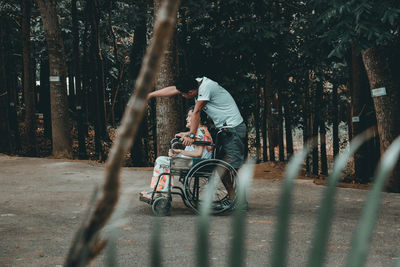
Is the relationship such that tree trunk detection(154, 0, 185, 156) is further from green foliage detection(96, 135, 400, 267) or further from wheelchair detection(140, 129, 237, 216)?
green foliage detection(96, 135, 400, 267)

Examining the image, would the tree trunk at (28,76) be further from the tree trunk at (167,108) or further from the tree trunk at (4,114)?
the tree trunk at (167,108)

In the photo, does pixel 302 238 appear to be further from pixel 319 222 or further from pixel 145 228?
pixel 319 222

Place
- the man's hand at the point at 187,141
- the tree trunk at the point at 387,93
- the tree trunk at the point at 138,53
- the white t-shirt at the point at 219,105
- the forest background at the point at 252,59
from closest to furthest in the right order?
the man's hand at the point at 187,141
the white t-shirt at the point at 219,105
the forest background at the point at 252,59
the tree trunk at the point at 387,93
the tree trunk at the point at 138,53

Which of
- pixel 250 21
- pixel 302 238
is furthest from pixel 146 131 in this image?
pixel 302 238

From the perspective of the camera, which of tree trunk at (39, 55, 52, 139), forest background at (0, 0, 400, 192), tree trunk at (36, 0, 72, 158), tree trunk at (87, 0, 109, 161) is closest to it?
forest background at (0, 0, 400, 192)

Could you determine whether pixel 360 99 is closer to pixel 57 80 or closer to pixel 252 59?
pixel 252 59

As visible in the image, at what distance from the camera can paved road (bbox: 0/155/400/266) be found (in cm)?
434

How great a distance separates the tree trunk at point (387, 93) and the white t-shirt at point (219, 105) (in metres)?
4.33

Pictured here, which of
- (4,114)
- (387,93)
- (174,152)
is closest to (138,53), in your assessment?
(4,114)

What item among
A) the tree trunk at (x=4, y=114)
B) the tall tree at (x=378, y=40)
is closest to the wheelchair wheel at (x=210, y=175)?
the tall tree at (x=378, y=40)

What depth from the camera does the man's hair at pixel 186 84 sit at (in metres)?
6.13

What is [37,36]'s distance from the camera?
21.6 metres

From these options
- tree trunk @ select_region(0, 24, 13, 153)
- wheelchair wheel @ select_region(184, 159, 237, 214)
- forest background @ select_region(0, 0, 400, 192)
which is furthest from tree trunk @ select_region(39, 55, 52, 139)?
wheelchair wheel @ select_region(184, 159, 237, 214)

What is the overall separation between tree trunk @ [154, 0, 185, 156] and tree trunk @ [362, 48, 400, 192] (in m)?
3.82
